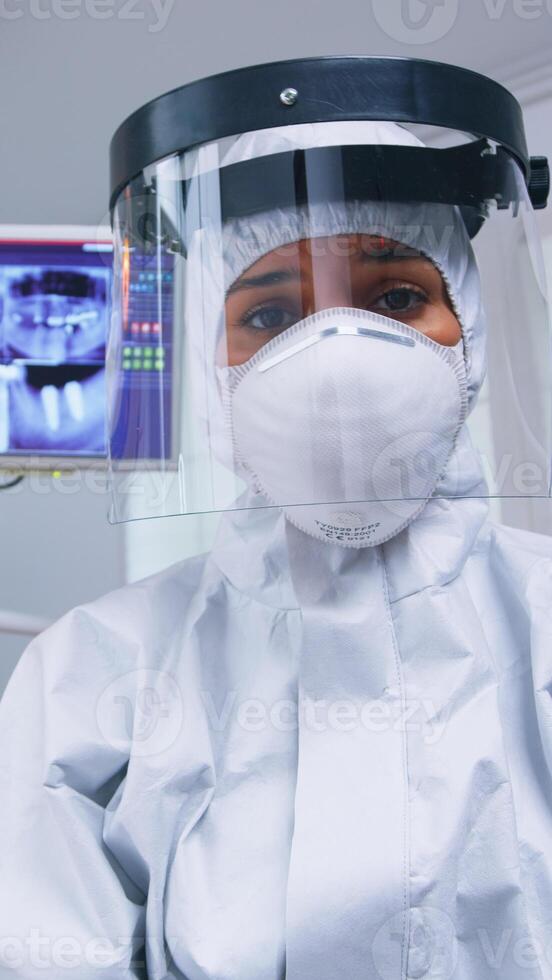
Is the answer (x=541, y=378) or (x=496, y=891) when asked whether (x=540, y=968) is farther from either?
(x=541, y=378)

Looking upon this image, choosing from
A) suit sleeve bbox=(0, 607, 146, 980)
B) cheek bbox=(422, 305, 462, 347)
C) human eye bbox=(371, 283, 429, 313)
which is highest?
human eye bbox=(371, 283, 429, 313)

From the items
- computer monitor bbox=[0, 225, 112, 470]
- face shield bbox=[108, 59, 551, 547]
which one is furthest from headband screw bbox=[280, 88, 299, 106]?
computer monitor bbox=[0, 225, 112, 470]

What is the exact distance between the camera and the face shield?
2.45ft

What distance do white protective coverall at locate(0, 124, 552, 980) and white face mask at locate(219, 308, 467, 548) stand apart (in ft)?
0.25

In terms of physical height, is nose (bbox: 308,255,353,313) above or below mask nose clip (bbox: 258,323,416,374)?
above

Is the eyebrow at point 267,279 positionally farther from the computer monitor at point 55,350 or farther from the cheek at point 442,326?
the computer monitor at point 55,350

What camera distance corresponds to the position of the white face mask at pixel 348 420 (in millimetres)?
735

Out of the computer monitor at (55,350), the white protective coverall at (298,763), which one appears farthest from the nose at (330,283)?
the computer monitor at (55,350)

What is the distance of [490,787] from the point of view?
2.43 feet

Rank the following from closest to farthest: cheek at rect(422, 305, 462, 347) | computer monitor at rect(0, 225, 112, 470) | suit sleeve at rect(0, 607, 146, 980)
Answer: suit sleeve at rect(0, 607, 146, 980)
cheek at rect(422, 305, 462, 347)
computer monitor at rect(0, 225, 112, 470)

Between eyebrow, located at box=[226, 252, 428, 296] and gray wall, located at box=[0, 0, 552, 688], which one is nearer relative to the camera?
eyebrow, located at box=[226, 252, 428, 296]

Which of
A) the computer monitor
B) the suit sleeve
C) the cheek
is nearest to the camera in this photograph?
the suit sleeve

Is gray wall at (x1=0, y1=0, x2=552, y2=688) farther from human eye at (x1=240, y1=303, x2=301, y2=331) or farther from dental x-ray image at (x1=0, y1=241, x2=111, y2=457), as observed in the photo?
human eye at (x1=240, y1=303, x2=301, y2=331)

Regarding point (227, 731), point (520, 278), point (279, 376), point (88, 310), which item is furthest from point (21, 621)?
point (520, 278)
